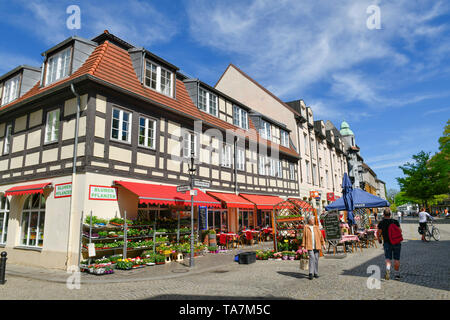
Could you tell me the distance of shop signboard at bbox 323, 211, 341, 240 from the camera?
13.0 metres

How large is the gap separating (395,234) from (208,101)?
12.9 metres

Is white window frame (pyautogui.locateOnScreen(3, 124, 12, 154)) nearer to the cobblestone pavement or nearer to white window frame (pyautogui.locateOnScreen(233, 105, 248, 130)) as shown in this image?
the cobblestone pavement

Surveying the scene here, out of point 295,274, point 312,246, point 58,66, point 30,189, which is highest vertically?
point 58,66

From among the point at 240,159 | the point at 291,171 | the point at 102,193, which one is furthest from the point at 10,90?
the point at 291,171

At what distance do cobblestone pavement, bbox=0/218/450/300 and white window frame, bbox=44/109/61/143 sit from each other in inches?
213

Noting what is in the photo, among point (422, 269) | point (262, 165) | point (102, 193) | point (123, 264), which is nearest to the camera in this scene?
point (422, 269)

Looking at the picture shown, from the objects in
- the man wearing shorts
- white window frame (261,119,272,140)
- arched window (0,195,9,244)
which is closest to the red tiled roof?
arched window (0,195,9,244)

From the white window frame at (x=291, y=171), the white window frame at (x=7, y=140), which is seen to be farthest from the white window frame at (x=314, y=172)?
the white window frame at (x=7, y=140)

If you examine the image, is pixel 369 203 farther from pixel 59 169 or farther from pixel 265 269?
pixel 59 169

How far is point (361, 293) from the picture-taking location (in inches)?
246

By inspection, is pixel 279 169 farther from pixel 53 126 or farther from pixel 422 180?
pixel 422 180

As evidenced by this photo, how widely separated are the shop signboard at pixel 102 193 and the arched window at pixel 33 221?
3.34 m


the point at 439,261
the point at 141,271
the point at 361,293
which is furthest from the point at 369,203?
the point at 141,271

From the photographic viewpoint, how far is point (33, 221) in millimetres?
12727
